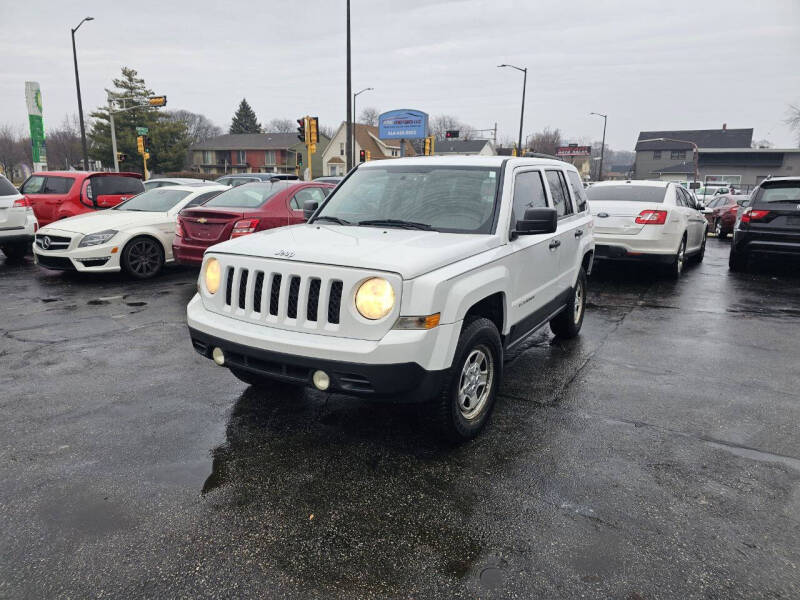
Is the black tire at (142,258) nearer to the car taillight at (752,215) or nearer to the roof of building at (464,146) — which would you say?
Answer: the car taillight at (752,215)

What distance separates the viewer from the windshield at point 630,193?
982cm

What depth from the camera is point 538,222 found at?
4027 mm

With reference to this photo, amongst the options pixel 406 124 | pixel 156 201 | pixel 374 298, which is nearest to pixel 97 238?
pixel 156 201

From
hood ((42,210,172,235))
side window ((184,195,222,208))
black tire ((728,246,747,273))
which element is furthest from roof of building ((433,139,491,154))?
hood ((42,210,172,235))

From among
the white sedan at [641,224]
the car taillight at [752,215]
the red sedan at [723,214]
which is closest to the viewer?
the white sedan at [641,224]

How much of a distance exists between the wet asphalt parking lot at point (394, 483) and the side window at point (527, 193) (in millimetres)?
1524

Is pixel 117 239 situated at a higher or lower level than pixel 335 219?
lower

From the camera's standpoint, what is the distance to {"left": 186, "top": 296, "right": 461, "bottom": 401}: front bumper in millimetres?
3113

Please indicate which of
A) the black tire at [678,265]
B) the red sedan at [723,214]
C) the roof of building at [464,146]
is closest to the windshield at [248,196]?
the black tire at [678,265]

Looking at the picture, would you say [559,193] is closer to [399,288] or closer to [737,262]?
[399,288]

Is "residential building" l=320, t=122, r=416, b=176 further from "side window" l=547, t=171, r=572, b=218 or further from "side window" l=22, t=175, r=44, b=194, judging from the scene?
"side window" l=547, t=171, r=572, b=218

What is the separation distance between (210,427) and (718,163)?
80.7 meters

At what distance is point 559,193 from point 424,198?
177 cm

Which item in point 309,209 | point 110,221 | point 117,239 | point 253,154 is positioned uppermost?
point 253,154
